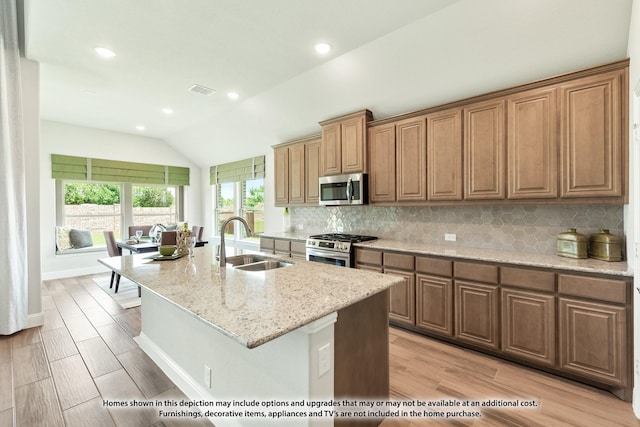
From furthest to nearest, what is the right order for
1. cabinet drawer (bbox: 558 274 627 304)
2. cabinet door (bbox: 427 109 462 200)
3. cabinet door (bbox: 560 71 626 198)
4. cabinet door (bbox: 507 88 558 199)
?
cabinet door (bbox: 427 109 462 200) < cabinet door (bbox: 507 88 558 199) < cabinet door (bbox: 560 71 626 198) < cabinet drawer (bbox: 558 274 627 304)

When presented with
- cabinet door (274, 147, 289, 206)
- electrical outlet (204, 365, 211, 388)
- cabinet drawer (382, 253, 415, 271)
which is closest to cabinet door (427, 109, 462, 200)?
cabinet drawer (382, 253, 415, 271)

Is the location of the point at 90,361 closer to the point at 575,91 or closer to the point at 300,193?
the point at 300,193

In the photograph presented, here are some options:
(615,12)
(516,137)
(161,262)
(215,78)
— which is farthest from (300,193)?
(615,12)

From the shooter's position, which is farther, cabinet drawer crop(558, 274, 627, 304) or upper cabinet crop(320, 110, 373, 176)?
upper cabinet crop(320, 110, 373, 176)

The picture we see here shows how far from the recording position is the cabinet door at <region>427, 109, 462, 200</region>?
2957 millimetres

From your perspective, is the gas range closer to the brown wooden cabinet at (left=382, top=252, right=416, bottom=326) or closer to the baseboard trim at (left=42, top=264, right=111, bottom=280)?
the brown wooden cabinet at (left=382, top=252, right=416, bottom=326)

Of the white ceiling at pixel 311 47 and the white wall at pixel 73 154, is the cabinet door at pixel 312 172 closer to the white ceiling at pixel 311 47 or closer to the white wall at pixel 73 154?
the white ceiling at pixel 311 47

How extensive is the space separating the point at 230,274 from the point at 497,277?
7.19 feet

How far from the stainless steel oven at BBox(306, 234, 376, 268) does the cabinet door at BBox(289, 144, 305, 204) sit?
0.98m

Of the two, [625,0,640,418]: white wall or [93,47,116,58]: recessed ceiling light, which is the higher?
[93,47,116,58]: recessed ceiling light

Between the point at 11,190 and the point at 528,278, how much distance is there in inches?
194

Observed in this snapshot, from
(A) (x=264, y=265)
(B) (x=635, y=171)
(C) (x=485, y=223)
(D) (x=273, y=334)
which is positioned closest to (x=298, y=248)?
(A) (x=264, y=265)

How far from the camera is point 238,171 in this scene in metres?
6.27

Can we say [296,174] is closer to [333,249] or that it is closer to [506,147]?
[333,249]
